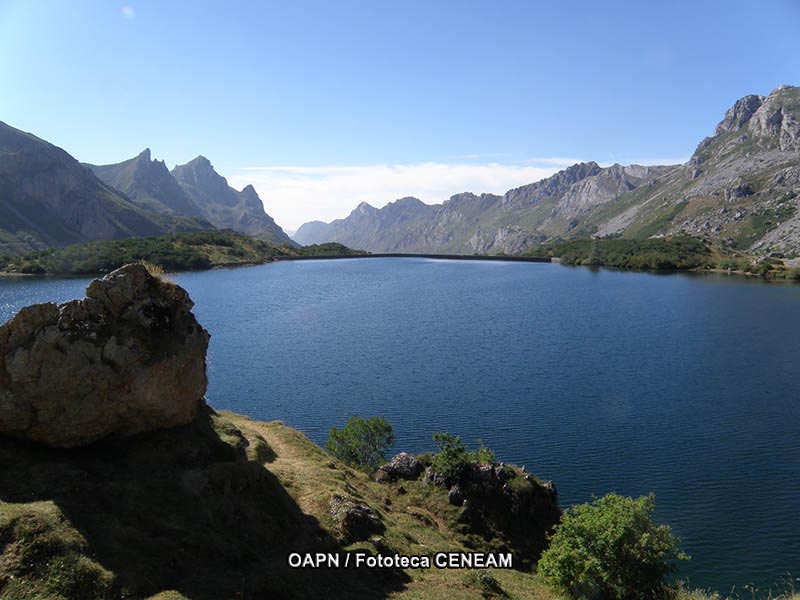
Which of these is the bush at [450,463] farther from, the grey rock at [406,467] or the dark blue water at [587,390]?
the dark blue water at [587,390]

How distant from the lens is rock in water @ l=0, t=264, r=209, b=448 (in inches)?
882

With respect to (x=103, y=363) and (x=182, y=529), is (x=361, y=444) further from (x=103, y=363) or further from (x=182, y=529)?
(x=103, y=363)

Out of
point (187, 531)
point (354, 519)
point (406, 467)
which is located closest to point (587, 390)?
point (406, 467)

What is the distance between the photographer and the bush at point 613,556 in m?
24.1

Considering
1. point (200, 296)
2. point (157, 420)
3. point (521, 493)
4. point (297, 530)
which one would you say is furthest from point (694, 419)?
point (200, 296)

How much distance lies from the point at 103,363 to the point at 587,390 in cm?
5824

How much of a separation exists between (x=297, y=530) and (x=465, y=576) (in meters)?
8.19

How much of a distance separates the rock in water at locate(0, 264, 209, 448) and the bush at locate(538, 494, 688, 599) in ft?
69.1

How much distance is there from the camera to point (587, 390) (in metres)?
67.0

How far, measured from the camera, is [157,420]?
26.4 m

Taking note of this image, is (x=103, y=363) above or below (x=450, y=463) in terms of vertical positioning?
above

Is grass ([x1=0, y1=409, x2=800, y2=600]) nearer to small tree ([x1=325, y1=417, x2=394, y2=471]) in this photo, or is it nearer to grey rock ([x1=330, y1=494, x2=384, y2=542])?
grey rock ([x1=330, y1=494, x2=384, y2=542])

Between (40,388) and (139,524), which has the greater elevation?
(40,388)

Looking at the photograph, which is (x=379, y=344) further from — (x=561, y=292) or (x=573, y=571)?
(x=561, y=292)
